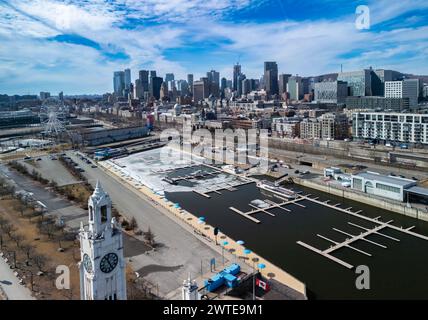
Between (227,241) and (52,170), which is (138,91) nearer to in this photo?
(52,170)

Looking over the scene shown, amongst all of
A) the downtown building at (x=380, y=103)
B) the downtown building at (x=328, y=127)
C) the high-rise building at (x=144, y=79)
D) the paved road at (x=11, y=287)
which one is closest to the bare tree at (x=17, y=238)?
the paved road at (x=11, y=287)

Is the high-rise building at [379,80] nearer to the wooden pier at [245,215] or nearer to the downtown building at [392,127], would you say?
the downtown building at [392,127]

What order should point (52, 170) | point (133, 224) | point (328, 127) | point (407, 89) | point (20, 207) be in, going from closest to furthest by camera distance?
point (133, 224) < point (20, 207) < point (52, 170) < point (328, 127) < point (407, 89)

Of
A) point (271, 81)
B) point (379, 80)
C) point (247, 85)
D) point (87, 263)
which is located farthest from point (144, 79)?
point (87, 263)
